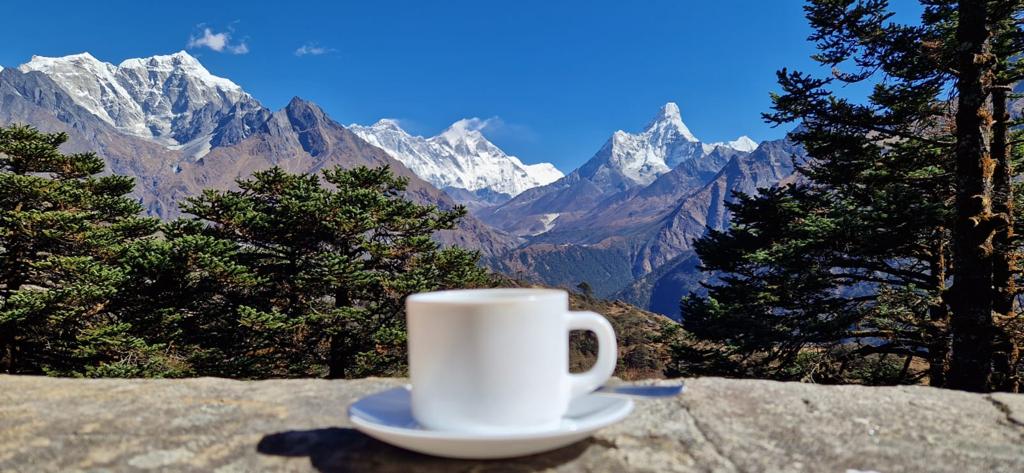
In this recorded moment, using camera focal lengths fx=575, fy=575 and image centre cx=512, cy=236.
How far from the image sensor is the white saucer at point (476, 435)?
3.07ft

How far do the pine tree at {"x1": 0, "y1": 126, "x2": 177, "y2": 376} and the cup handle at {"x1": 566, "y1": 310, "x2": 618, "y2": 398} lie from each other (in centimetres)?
1342

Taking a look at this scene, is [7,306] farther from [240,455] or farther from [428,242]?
[240,455]

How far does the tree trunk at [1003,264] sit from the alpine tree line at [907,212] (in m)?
0.03

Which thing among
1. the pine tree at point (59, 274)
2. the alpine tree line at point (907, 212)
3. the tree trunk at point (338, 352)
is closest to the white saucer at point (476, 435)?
the alpine tree line at point (907, 212)

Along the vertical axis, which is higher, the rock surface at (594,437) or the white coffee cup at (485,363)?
the white coffee cup at (485,363)

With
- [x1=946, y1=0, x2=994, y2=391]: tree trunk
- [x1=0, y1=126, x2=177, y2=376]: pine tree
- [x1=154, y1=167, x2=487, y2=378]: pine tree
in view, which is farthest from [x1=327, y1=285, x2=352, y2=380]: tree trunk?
[x1=946, y1=0, x2=994, y2=391]: tree trunk

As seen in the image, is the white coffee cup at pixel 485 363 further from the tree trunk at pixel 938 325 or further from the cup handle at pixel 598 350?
the tree trunk at pixel 938 325

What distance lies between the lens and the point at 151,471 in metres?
1.12

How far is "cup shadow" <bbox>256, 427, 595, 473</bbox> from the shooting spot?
1.08 m

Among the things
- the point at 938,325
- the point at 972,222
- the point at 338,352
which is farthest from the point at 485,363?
the point at 338,352

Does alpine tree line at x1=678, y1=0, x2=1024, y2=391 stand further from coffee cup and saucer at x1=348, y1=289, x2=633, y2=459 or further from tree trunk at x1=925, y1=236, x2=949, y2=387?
coffee cup and saucer at x1=348, y1=289, x2=633, y2=459

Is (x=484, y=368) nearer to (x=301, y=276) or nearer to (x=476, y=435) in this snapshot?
(x=476, y=435)

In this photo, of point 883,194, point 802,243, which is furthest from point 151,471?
point 802,243

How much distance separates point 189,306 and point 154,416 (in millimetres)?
16087
